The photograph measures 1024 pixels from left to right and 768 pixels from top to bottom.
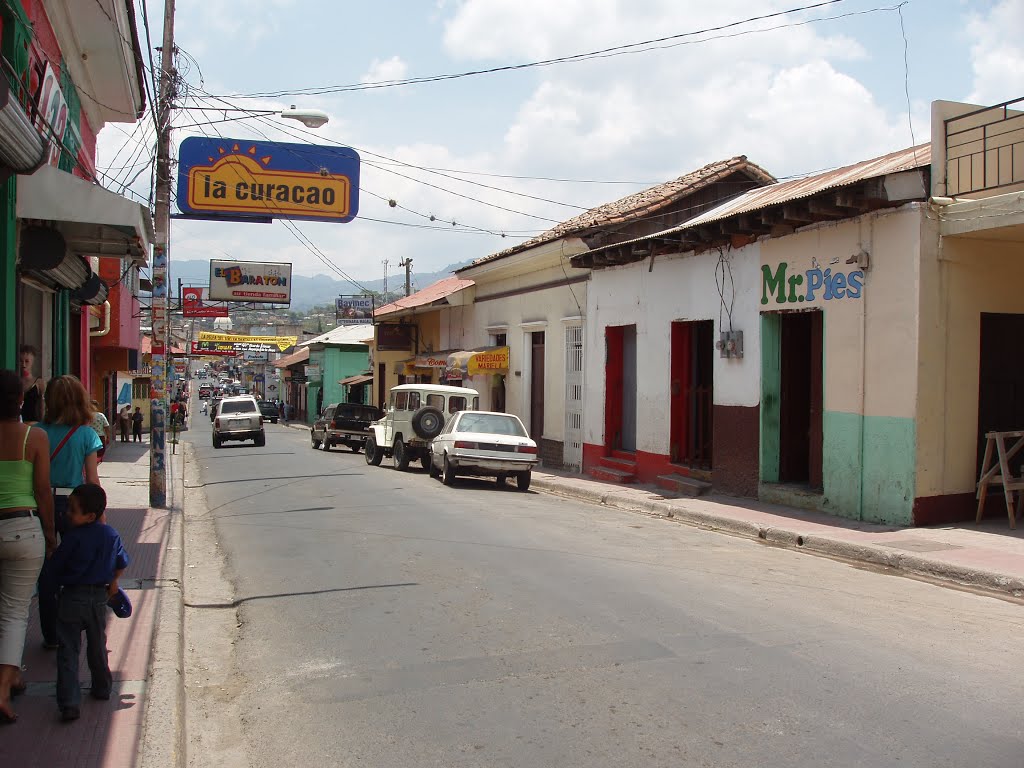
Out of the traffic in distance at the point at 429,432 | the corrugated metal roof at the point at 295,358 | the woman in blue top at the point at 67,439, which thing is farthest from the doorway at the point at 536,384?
the corrugated metal roof at the point at 295,358

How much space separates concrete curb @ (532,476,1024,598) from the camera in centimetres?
885

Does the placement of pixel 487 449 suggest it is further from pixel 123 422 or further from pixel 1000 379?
pixel 123 422

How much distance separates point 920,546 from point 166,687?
8.36 m

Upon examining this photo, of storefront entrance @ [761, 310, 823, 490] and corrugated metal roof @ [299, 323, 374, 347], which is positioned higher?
corrugated metal roof @ [299, 323, 374, 347]

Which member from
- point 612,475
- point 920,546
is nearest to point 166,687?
point 920,546

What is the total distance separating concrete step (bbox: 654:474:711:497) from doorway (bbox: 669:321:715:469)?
0.50 meters

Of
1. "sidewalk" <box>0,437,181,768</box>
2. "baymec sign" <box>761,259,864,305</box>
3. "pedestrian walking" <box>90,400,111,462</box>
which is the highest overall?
"baymec sign" <box>761,259,864,305</box>

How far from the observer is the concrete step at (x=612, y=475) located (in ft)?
61.5

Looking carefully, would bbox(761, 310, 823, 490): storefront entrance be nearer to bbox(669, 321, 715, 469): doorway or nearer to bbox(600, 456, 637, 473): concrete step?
bbox(669, 321, 715, 469): doorway

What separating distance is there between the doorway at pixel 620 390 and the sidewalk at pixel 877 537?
401 cm

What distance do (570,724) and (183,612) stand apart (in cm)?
410

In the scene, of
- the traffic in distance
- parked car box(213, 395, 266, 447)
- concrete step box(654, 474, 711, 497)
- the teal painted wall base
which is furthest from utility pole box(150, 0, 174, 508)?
parked car box(213, 395, 266, 447)

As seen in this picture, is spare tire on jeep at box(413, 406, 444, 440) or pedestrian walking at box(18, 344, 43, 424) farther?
spare tire on jeep at box(413, 406, 444, 440)

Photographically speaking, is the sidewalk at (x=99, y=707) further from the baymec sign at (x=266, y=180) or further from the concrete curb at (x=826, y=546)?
the baymec sign at (x=266, y=180)
